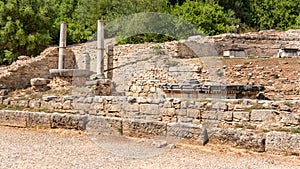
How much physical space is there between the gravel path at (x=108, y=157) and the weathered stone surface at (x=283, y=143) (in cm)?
12

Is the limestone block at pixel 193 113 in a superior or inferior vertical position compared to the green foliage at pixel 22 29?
inferior

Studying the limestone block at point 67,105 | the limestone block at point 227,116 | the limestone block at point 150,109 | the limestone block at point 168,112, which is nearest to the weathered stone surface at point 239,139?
the limestone block at point 227,116

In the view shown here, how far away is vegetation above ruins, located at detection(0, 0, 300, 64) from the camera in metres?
22.8

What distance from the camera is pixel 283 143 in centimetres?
631

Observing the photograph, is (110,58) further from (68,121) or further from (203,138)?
(203,138)

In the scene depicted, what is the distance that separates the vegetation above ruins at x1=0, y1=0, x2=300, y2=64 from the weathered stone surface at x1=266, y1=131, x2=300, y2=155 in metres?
16.4

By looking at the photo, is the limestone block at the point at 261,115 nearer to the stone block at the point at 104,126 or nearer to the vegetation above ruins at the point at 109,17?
the stone block at the point at 104,126

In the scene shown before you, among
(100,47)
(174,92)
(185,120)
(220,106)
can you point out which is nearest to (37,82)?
(100,47)

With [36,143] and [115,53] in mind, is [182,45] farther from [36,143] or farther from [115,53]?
[36,143]

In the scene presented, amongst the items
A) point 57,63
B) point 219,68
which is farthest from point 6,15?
point 219,68

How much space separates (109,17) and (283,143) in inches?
845

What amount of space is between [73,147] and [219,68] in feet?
32.6

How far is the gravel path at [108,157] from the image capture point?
5766 mm

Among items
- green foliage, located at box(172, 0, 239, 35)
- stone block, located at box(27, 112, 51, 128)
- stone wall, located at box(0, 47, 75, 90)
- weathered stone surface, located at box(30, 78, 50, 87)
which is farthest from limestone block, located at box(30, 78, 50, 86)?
green foliage, located at box(172, 0, 239, 35)
